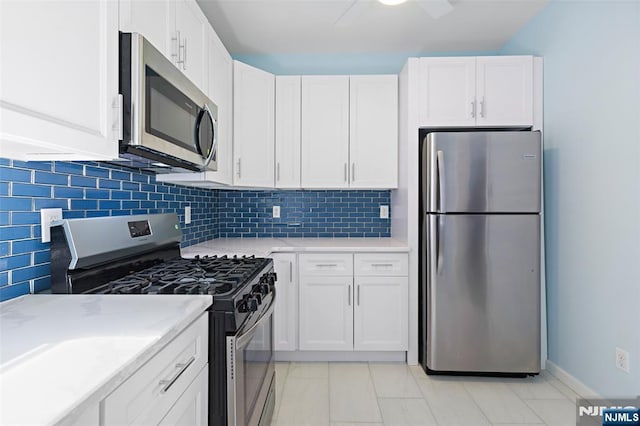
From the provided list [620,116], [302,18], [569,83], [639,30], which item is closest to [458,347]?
[620,116]

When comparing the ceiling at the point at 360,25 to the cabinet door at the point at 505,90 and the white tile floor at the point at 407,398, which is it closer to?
the cabinet door at the point at 505,90

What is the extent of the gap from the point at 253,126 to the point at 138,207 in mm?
1204

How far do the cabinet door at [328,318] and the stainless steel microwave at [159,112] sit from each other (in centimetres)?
132

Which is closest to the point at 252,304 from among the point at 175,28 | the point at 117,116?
the point at 117,116

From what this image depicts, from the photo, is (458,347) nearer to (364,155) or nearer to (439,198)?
(439,198)

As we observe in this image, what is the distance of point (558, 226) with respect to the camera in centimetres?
252

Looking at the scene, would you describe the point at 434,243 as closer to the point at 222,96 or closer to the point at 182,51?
the point at 222,96

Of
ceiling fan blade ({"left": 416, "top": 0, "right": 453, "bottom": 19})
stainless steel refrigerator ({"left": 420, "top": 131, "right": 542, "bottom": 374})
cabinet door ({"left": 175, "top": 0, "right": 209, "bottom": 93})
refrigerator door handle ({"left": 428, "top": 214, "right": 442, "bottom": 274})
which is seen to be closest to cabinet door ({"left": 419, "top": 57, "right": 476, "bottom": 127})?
stainless steel refrigerator ({"left": 420, "top": 131, "right": 542, "bottom": 374})

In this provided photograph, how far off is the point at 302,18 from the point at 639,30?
6.50 feet

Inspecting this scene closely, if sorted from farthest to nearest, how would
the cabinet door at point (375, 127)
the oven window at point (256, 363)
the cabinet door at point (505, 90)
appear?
the cabinet door at point (375, 127) < the cabinet door at point (505, 90) < the oven window at point (256, 363)

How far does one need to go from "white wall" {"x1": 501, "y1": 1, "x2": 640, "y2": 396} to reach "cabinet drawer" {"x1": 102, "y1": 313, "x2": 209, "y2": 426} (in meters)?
2.11

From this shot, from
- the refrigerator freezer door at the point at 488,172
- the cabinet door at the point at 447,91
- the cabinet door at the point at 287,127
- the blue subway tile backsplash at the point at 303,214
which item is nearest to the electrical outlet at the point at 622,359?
the refrigerator freezer door at the point at 488,172

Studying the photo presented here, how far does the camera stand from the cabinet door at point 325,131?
3.09 m

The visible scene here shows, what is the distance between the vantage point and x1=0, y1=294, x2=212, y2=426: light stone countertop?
0.63m
